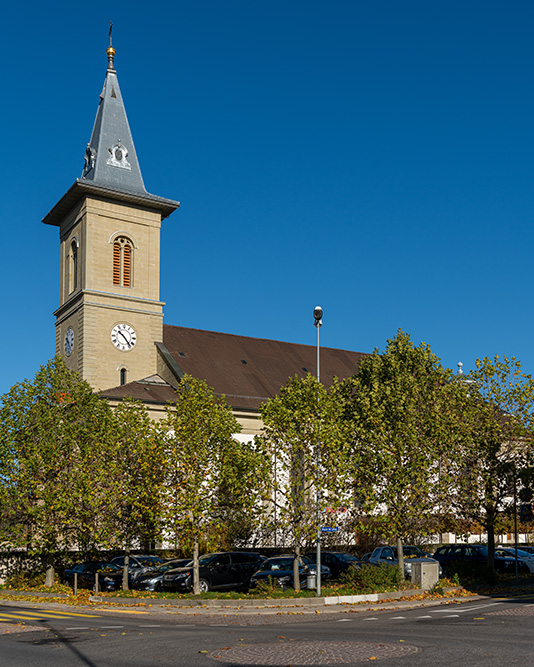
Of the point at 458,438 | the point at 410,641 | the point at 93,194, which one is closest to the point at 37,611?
the point at 410,641

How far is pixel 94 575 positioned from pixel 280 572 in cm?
900

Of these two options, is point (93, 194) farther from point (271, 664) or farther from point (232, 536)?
point (271, 664)

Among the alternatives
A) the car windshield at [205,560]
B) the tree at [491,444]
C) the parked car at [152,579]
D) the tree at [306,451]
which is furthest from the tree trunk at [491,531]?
the parked car at [152,579]

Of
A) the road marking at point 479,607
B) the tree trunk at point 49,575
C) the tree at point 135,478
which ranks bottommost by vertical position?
the tree trunk at point 49,575

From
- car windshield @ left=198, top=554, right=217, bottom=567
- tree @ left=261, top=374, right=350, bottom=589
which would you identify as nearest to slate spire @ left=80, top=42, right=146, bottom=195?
tree @ left=261, top=374, right=350, bottom=589

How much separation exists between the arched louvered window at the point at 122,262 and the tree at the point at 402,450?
78.9 feet

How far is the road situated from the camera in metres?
12.6

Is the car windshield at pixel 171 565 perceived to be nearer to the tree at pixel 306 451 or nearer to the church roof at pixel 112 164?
the tree at pixel 306 451

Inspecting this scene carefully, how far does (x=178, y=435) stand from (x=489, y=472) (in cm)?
1372

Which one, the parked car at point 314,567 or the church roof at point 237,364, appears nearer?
the parked car at point 314,567

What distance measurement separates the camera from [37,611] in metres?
23.8

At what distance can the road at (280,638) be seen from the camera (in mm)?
12633

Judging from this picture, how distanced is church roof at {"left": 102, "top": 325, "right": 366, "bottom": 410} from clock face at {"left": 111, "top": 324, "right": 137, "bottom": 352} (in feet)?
7.00

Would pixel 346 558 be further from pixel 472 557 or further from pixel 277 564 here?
pixel 472 557
